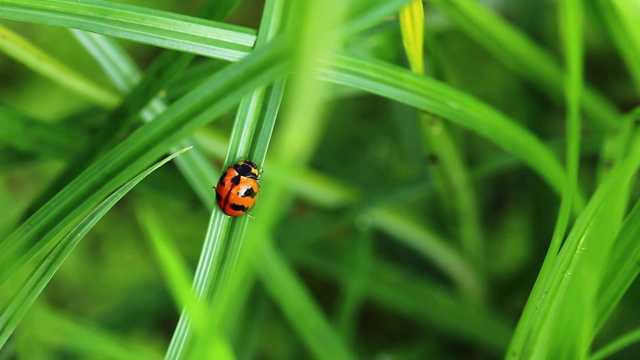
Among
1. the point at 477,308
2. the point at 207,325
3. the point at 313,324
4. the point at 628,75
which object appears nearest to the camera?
the point at 207,325

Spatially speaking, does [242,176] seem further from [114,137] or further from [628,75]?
Answer: [628,75]

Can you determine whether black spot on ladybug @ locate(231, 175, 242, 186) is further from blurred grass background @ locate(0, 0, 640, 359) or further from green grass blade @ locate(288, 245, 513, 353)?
green grass blade @ locate(288, 245, 513, 353)

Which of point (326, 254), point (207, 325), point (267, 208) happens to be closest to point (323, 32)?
→ point (267, 208)

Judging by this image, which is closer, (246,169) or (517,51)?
(246,169)

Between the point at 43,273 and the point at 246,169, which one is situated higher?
the point at 246,169

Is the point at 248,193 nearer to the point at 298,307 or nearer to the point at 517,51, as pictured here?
the point at 298,307

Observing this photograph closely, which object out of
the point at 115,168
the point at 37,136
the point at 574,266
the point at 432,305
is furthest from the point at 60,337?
the point at 574,266
